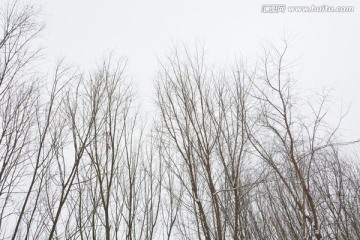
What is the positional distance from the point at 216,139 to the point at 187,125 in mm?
632

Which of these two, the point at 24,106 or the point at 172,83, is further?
the point at 172,83

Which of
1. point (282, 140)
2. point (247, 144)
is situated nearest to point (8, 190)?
point (247, 144)

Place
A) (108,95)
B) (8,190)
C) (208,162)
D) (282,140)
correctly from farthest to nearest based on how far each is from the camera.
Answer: (108,95) → (282,140) → (208,162) → (8,190)

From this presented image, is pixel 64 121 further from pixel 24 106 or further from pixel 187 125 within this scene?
pixel 187 125

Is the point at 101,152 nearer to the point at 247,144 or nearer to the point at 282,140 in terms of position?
the point at 247,144

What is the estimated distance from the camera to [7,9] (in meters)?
4.26

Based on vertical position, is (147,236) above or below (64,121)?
below

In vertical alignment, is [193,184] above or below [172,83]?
below

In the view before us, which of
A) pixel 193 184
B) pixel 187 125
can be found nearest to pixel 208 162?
pixel 193 184

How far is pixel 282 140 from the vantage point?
5.19 m

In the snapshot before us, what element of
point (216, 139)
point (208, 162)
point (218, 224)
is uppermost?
point (216, 139)

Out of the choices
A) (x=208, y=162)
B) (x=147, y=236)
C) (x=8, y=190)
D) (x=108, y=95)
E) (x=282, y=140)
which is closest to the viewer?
(x=8, y=190)

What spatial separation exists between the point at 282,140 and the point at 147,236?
3587 mm

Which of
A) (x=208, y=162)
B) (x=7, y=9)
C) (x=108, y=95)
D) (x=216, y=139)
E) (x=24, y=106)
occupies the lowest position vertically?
(x=208, y=162)
